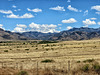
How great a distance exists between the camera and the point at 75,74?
653 inches

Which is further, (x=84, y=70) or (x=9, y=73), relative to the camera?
(x=84, y=70)

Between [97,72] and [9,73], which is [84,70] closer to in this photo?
[97,72]

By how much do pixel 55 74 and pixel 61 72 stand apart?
50.2 inches

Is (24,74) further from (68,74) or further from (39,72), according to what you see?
(68,74)

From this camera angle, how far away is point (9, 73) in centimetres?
1619

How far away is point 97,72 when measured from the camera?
57.2 feet

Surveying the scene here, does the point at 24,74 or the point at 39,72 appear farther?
the point at 39,72

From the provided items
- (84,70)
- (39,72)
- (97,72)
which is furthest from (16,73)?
(97,72)

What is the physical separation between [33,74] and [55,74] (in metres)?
2.22

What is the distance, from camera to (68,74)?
55.0 ft

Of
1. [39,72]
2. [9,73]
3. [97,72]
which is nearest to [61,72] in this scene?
[39,72]

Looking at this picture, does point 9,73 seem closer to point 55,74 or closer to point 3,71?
point 3,71

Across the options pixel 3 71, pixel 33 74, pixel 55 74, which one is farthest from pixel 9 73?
pixel 55 74

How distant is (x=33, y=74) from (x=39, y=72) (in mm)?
667
